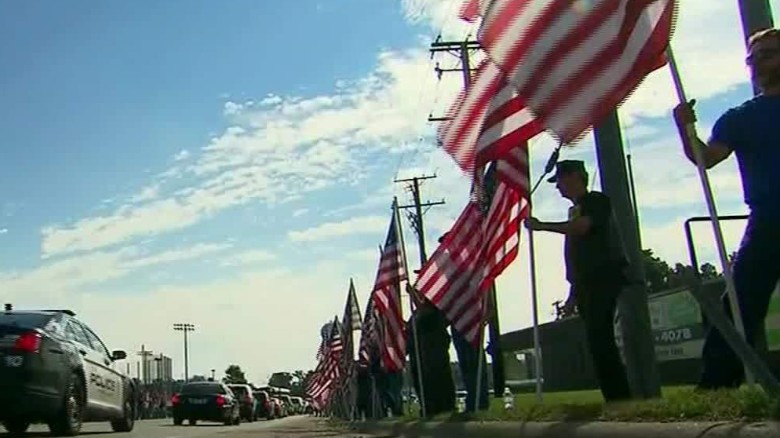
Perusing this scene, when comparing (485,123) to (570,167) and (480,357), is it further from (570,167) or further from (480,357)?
(480,357)

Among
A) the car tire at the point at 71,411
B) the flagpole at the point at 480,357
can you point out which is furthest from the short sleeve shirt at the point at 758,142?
the car tire at the point at 71,411

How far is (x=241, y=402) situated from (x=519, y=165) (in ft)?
107

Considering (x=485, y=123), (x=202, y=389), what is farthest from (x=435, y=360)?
(x=202, y=389)

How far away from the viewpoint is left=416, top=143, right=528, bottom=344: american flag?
9711mm

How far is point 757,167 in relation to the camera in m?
5.30

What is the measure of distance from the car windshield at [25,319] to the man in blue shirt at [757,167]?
953cm

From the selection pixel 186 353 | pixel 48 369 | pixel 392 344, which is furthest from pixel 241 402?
pixel 186 353

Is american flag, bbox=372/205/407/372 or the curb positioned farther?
american flag, bbox=372/205/407/372

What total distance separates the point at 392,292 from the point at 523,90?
11643mm

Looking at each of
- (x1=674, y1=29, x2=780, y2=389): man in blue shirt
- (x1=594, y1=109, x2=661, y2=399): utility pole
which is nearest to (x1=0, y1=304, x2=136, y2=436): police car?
(x1=594, y1=109, x2=661, y2=399): utility pole

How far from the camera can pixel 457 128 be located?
7.67 m

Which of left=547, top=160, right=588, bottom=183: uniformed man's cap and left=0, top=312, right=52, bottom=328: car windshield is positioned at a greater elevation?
left=0, top=312, right=52, bottom=328: car windshield

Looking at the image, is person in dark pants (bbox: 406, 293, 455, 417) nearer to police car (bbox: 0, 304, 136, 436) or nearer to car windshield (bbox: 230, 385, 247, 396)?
police car (bbox: 0, 304, 136, 436)

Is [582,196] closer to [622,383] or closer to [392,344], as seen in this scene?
[622,383]
